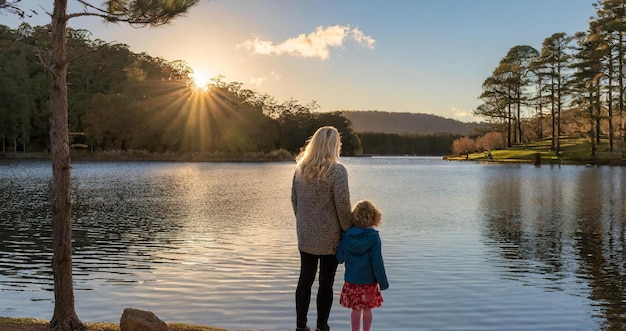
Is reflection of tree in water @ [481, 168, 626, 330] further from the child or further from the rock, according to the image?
the rock

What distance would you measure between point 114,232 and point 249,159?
70.4m

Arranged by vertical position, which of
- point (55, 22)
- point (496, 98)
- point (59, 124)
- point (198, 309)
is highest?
point (496, 98)

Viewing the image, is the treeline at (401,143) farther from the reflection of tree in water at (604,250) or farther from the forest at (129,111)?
the reflection of tree in water at (604,250)

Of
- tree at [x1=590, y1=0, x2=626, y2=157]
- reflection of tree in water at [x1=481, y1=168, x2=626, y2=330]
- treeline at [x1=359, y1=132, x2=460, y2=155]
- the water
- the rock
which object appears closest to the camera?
the rock

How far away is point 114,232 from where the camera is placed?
14578 mm

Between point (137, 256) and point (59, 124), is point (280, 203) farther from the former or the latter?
point (59, 124)

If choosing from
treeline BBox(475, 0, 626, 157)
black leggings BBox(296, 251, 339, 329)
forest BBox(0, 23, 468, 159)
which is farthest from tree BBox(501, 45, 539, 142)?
black leggings BBox(296, 251, 339, 329)

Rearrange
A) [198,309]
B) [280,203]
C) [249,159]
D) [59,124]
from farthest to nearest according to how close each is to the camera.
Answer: [249,159] → [280,203] → [198,309] → [59,124]

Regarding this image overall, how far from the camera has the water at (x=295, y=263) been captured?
7223 mm

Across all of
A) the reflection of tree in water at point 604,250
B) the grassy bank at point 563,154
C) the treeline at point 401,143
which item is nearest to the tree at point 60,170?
the reflection of tree in water at point 604,250

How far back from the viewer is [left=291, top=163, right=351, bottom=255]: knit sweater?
5.02 meters

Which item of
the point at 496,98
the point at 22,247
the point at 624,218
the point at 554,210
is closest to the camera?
the point at 22,247

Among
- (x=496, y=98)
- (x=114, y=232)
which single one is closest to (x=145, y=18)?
(x=114, y=232)

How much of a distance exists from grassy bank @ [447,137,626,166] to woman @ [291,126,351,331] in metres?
46.8
